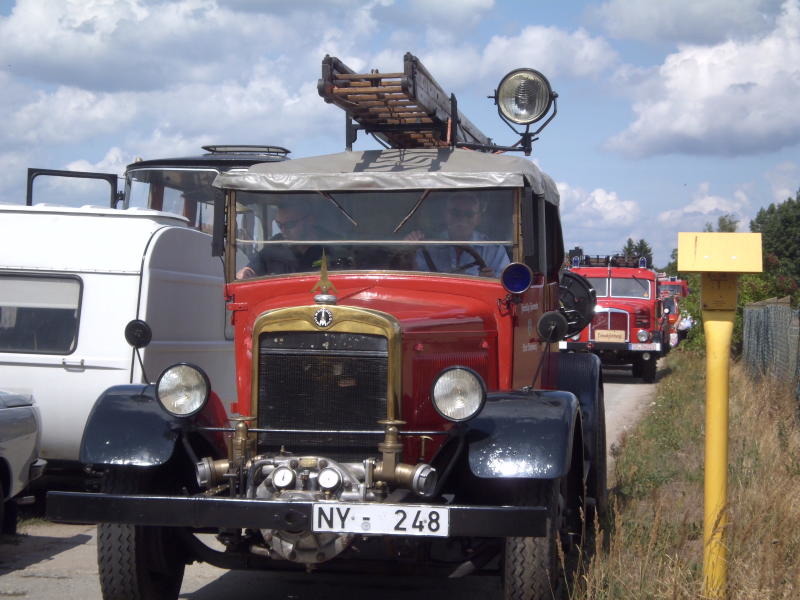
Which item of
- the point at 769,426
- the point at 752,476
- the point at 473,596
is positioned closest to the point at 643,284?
the point at 769,426

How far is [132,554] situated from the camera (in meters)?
4.80

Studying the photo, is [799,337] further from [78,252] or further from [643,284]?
[643,284]

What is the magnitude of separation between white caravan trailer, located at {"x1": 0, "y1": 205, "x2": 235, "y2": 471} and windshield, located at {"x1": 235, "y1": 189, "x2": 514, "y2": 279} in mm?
2171

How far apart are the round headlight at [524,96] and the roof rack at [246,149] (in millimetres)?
6474

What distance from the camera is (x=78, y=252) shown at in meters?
7.79

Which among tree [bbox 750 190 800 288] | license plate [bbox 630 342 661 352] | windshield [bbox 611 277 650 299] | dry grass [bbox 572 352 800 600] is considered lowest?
dry grass [bbox 572 352 800 600]

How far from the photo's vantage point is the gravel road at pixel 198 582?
5574 mm

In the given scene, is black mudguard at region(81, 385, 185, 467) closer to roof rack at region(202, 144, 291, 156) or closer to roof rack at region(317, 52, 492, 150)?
roof rack at region(317, 52, 492, 150)

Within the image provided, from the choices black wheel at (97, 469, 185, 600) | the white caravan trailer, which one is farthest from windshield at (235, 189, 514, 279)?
the white caravan trailer

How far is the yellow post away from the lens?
4613mm

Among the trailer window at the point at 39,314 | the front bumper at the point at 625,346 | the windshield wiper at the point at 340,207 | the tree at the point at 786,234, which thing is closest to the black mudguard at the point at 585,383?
the windshield wiper at the point at 340,207

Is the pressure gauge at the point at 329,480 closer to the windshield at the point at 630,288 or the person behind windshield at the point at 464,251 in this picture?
the person behind windshield at the point at 464,251

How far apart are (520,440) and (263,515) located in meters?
1.17

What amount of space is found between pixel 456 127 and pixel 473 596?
3368mm
